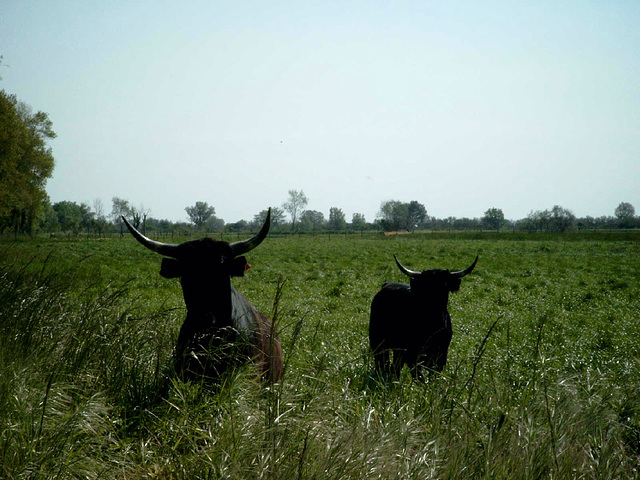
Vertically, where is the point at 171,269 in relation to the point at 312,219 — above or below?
below

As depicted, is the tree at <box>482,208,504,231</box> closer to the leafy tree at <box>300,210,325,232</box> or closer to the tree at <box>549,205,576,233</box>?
the tree at <box>549,205,576,233</box>

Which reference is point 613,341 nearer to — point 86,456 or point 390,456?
point 390,456

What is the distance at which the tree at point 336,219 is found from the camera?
11966cm

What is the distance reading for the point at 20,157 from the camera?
31.2 m

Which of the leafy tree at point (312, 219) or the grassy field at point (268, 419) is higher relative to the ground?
the leafy tree at point (312, 219)

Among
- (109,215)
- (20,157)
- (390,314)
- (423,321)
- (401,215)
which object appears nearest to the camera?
(423,321)

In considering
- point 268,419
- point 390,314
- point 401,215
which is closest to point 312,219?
point 401,215

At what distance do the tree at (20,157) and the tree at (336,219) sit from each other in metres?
81.6

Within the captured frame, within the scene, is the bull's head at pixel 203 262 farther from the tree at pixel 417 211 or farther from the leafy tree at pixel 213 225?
the tree at pixel 417 211

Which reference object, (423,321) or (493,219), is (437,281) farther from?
(493,219)

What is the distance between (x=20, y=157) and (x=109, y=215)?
61719 mm

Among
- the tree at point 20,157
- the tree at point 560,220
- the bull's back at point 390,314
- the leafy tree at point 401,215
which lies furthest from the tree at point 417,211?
the bull's back at point 390,314

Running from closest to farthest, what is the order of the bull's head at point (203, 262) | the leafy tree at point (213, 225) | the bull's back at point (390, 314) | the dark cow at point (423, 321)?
1. the bull's head at point (203, 262)
2. the dark cow at point (423, 321)
3. the bull's back at point (390, 314)
4. the leafy tree at point (213, 225)

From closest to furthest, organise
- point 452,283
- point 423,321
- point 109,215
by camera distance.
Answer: point 423,321 → point 452,283 → point 109,215
